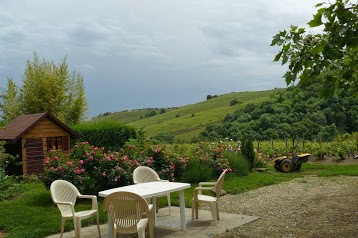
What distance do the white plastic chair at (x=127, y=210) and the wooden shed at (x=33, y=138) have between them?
9741mm

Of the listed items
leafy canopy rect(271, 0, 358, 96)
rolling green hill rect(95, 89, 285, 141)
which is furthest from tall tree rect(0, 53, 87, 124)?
leafy canopy rect(271, 0, 358, 96)

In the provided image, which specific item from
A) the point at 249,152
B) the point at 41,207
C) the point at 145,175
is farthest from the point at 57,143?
the point at 145,175

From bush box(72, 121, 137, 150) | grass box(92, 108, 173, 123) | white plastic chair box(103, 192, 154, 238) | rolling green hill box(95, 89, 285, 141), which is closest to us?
white plastic chair box(103, 192, 154, 238)

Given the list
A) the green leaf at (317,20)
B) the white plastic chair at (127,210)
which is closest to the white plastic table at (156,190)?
the white plastic chair at (127,210)

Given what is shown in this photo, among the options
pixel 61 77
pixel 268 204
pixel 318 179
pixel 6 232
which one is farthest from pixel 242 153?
pixel 61 77

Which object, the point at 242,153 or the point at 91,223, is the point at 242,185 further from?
the point at 91,223

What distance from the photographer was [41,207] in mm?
9430

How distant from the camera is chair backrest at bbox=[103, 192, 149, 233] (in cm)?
607

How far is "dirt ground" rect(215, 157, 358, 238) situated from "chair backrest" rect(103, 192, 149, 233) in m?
1.53

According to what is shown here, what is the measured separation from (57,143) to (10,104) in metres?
7.58

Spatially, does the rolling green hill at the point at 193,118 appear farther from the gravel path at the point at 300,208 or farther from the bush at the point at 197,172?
the gravel path at the point at 300,208

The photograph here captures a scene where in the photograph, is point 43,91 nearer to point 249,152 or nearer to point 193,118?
point 249,152

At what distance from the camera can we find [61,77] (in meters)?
23.5

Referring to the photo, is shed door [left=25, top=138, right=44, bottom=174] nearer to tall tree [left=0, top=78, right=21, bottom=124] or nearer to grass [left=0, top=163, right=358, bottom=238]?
grass [left=0, top=163, right=358, bottom=238]
